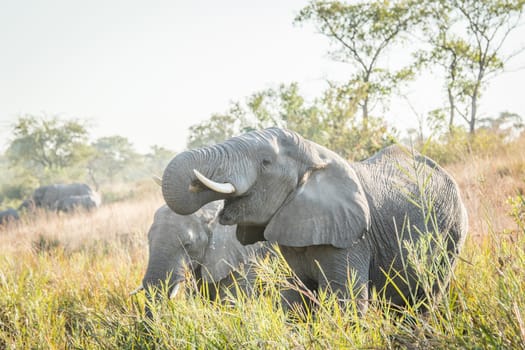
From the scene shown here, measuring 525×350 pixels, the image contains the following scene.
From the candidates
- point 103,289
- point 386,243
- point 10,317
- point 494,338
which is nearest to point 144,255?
point 103,289

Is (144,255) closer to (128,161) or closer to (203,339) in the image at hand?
(203,339)

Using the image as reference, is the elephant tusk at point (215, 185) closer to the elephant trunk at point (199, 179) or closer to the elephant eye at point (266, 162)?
the elephant trunk at point (199, 179)

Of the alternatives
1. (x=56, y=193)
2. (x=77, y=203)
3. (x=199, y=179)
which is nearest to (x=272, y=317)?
(x=199, y=179)

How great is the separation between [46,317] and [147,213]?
745cm

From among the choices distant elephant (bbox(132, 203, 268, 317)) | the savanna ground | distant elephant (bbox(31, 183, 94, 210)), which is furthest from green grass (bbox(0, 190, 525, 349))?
distant elephant (bbox(31, 183, 94, 210))

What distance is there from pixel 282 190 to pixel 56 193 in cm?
2049

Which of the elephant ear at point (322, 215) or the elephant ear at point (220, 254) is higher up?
the elephant ear at point (322, 215)

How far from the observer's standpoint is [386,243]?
2984 millimetres

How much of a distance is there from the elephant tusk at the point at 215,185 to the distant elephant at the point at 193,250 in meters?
1.33

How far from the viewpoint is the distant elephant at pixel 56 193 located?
2089cm

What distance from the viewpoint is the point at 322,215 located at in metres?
2.60

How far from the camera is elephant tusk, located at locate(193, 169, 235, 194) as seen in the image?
2.22 metres

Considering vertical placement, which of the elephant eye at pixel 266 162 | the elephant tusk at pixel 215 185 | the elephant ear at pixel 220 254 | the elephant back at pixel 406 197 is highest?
the elephant eye at pixel 266 162

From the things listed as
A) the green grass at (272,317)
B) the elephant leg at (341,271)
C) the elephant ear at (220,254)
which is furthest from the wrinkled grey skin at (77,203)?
the elephant leg at (341,271)
